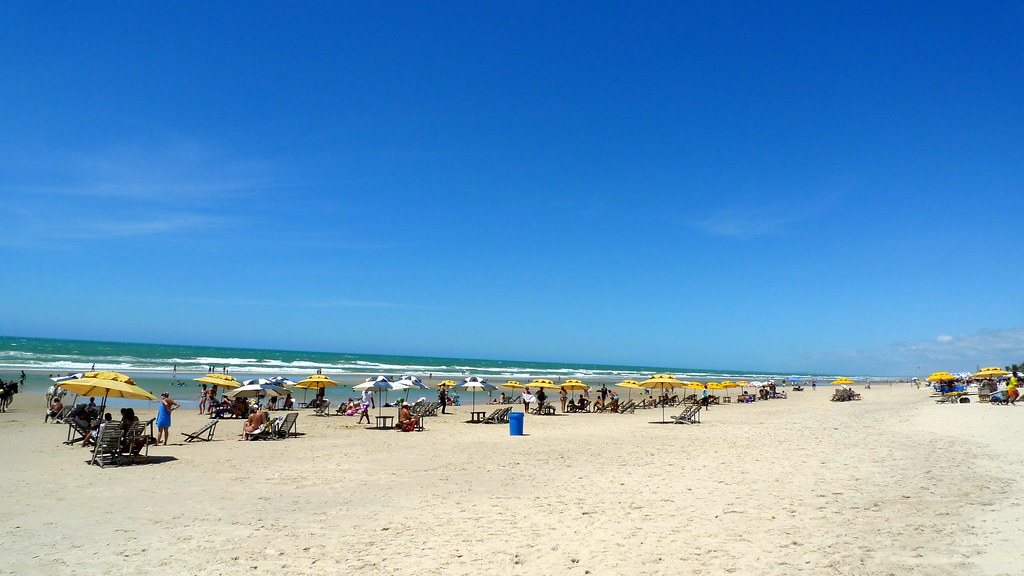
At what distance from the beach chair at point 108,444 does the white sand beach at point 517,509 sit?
26 cm

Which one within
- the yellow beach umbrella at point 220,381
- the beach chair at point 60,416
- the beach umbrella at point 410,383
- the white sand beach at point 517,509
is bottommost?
the beach chair at point 60,416

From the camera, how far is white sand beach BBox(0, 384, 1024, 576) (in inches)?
225

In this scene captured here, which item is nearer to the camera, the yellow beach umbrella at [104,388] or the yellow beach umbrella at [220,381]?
the yellow beach umbrella at [104,388]

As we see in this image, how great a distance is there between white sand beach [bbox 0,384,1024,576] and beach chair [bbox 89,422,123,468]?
26 cm

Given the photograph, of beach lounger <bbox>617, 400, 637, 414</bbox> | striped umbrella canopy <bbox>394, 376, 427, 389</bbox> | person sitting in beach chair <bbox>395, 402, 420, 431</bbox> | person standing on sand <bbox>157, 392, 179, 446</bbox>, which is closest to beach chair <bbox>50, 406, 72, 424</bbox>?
person standing on sand <bbox>157, 392, 179, 446</bbox>

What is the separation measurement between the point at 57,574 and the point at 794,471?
10.2 metres

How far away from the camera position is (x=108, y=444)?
1036 centimetres

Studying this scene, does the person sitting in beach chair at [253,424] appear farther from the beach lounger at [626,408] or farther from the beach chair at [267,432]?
the beach lounger at [626,408]

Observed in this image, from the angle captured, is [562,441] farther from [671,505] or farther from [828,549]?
[828,549]

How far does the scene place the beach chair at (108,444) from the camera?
10.3 meters

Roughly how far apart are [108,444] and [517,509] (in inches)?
296

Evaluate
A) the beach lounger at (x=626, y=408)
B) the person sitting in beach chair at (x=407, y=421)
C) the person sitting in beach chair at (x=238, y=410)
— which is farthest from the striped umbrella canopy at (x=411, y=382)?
the beach lounger at (x=626, y=408)

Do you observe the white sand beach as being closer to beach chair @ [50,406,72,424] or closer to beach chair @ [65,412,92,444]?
beach chair @ [65,412,92,444]

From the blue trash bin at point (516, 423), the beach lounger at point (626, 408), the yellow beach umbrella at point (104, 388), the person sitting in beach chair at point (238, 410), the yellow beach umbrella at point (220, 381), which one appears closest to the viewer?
the yellow beach umbrella at point (104, 388)
